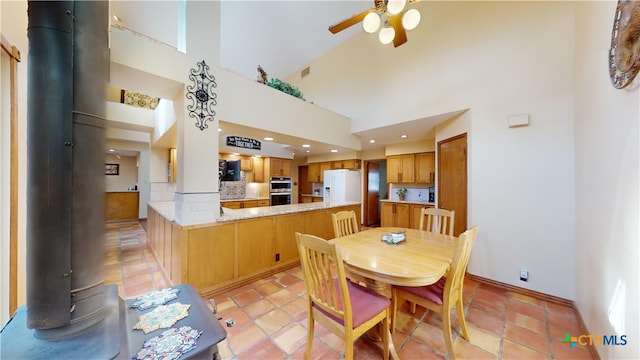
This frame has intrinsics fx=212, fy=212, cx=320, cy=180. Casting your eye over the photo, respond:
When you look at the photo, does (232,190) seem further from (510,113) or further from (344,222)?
(510,113)

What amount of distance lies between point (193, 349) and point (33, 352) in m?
0.43

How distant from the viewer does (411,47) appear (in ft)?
12.1

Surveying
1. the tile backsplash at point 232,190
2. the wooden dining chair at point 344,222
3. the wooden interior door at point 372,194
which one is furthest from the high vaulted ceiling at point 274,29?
the tile backsplash at point 232,190

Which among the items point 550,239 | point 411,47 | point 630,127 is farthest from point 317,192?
point 630,127

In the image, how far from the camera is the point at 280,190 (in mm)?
6461

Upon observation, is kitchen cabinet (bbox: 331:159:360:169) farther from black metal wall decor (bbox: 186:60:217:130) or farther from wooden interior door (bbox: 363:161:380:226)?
black metal wall decor (bbox: 186:60:217:130)

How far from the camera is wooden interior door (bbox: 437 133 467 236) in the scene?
3.12m

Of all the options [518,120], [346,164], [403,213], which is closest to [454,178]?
[518,120]

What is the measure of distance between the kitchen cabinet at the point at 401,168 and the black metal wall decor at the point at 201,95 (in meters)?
4.36

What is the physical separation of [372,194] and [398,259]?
503 centimetres

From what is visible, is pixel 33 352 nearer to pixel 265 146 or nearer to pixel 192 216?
pixel 192 216

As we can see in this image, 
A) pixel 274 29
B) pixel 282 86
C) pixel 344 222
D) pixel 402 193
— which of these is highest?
pixel 274 29

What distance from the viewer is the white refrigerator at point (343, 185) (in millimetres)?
5711

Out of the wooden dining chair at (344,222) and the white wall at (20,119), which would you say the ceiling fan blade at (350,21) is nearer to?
the wooden dining chair at (344,222)
